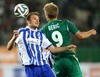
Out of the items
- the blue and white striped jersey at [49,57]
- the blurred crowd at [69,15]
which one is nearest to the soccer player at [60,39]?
the blue and white striped jersey at [49,57]

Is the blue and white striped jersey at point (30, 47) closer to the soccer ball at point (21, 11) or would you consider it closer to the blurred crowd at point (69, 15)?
the soccer ball at point (21, 11)

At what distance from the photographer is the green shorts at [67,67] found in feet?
29.1

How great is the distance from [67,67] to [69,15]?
1007 cm

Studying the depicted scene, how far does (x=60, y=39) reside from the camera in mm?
8797

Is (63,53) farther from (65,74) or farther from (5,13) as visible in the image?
(5,13)

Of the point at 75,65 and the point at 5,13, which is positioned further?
the point at 5,13

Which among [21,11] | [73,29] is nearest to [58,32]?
[73,29]

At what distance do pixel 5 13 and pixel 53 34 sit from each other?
32.5 ft

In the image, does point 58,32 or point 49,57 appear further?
point 49,57

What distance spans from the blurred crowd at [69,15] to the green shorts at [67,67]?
8.68 meters

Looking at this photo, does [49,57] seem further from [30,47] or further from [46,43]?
[30,47]

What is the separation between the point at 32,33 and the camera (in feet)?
27.2

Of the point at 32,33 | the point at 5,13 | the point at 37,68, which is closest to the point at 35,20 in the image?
the point at 32,33

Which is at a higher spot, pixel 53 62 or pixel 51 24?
pixel 51 24
